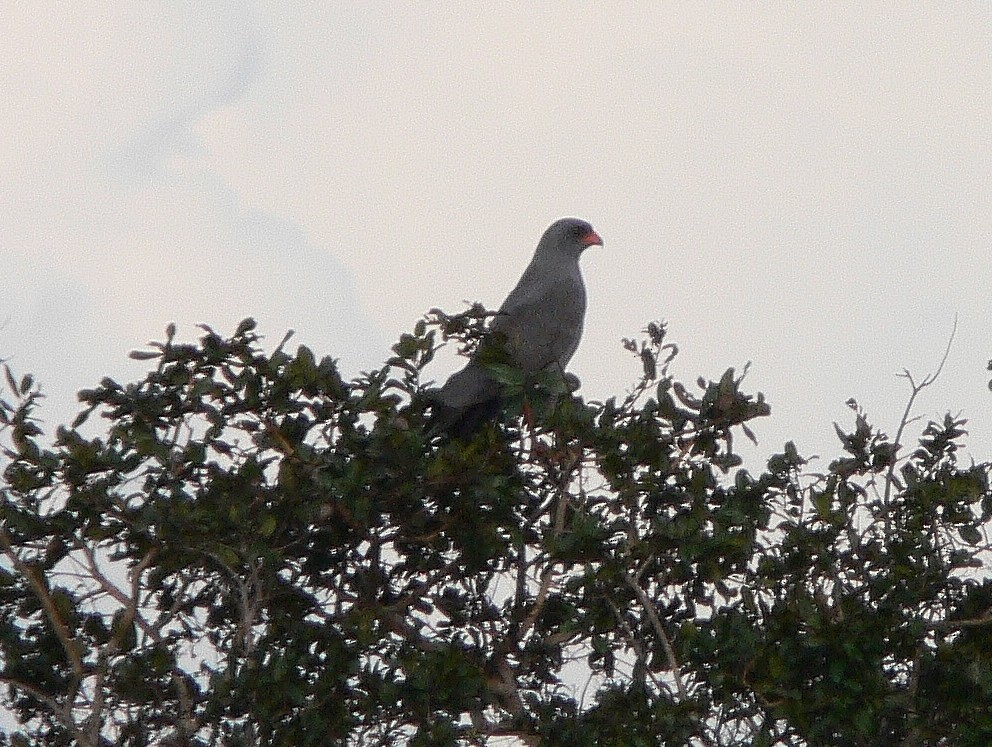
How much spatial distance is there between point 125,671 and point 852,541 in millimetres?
2306

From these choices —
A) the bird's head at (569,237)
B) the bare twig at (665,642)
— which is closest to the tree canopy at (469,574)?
the bare twig at (665,642)

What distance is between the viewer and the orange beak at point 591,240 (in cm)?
798

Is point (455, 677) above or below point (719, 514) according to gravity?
below

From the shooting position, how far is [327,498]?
4.37 m

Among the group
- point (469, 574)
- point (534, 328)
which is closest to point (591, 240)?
point (534, 328)

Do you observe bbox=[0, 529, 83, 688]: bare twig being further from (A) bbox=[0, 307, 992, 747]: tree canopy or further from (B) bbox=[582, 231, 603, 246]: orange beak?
Result: (B) bbox=[582, 231, 603, 246]: orange beak

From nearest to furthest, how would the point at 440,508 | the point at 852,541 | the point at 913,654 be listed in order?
the point at 913,654 < the point at 852,541 < the point at 440,508

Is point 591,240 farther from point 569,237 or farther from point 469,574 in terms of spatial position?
point 469,574

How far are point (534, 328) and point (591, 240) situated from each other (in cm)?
129

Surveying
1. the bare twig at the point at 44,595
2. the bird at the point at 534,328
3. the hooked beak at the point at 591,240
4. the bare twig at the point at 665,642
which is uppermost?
the hooked beak at the point at 591,240

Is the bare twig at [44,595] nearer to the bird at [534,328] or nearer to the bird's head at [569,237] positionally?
the bird at [534,328]

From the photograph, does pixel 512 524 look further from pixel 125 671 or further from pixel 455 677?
pixel 125 671

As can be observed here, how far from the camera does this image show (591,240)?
315 inches

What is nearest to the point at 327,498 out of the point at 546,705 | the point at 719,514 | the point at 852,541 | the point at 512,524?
the point at 512,524
